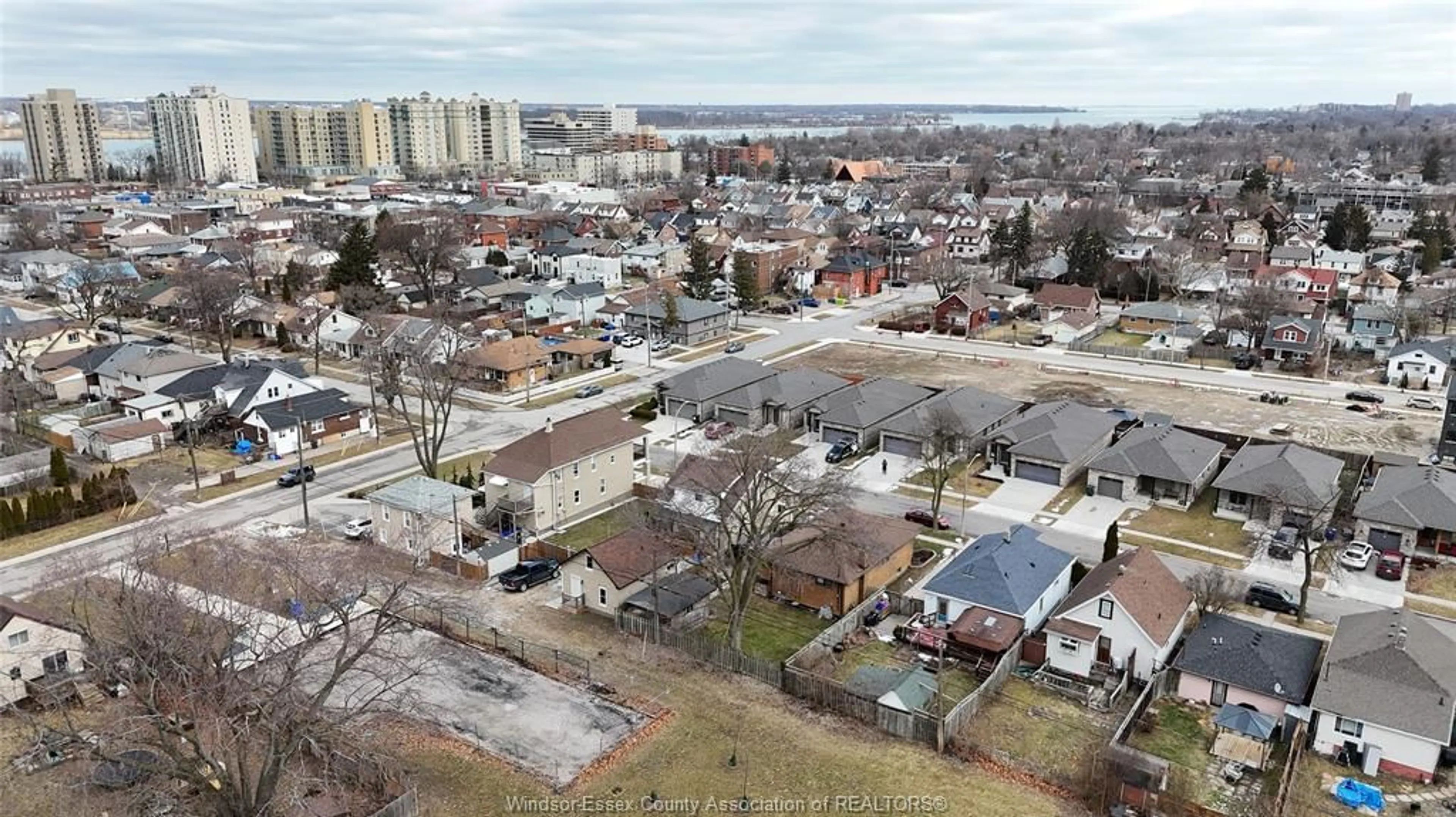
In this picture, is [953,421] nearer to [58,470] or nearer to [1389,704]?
[1389,704]

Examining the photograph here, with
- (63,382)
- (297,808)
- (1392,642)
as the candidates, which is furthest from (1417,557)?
(63,382)

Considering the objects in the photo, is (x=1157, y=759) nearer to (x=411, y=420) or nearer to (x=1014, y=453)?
(x=1014, y=453)

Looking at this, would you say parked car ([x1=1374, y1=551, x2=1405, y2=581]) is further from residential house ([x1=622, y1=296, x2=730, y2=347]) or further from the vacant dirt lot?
residential house ([x1=622, y1=296, x2=730, y2=347])

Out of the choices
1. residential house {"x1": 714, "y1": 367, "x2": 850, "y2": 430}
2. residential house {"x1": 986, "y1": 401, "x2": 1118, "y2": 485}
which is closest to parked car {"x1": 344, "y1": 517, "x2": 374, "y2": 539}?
residential house {"x1": 714, "y1": 367, "x2": 850, "y2": 430}

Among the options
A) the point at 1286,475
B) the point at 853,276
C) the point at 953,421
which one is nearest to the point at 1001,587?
the point at 953,421

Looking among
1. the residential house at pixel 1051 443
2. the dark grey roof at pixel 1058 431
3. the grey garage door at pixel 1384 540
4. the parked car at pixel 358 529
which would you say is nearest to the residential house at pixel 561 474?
the parked car at pixel 358 529

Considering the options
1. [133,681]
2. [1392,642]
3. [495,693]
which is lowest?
[495,693]

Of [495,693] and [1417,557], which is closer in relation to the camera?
[495,693]
